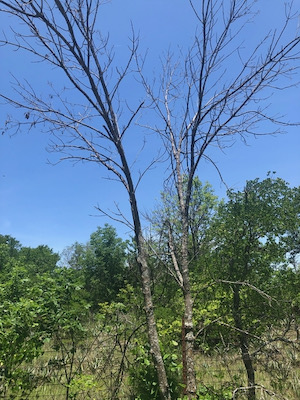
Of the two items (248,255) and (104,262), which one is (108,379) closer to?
(248,255)

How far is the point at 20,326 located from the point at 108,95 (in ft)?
7.61

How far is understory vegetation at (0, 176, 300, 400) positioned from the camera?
9.45ft

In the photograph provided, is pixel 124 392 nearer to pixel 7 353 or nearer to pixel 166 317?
pixel 166 317

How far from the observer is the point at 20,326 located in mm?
2820

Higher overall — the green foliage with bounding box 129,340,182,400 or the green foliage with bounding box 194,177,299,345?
the green foliage with bounding box 194,177,299,345

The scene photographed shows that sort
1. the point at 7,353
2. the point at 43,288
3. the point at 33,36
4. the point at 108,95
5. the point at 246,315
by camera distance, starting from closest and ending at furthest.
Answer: the point at 33,36 → the point at 108,95 → the point at 7,353 → the point at 43,288 → the point at 246,315

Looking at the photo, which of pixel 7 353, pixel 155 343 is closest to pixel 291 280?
pixel 155 343

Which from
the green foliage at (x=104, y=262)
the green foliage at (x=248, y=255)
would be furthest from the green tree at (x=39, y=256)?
the green foliage at (x=248, y=255)

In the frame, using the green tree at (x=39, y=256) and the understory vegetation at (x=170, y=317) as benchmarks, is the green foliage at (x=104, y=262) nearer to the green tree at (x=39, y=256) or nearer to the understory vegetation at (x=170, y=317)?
the understory vegetation at (x=170, y=317)

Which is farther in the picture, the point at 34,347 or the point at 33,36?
the point at 34,347

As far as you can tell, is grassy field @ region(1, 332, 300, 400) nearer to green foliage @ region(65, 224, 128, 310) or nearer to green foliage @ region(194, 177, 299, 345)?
green foliage @ region(194, 177, 299, 345)

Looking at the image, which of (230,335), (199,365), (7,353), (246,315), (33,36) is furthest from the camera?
(199,365)

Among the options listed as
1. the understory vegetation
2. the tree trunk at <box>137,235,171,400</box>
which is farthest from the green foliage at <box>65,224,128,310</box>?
the tree trunk at <box>137,235,171,400</box>

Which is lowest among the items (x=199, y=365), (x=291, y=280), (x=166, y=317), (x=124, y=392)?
(x=124, y=392)
